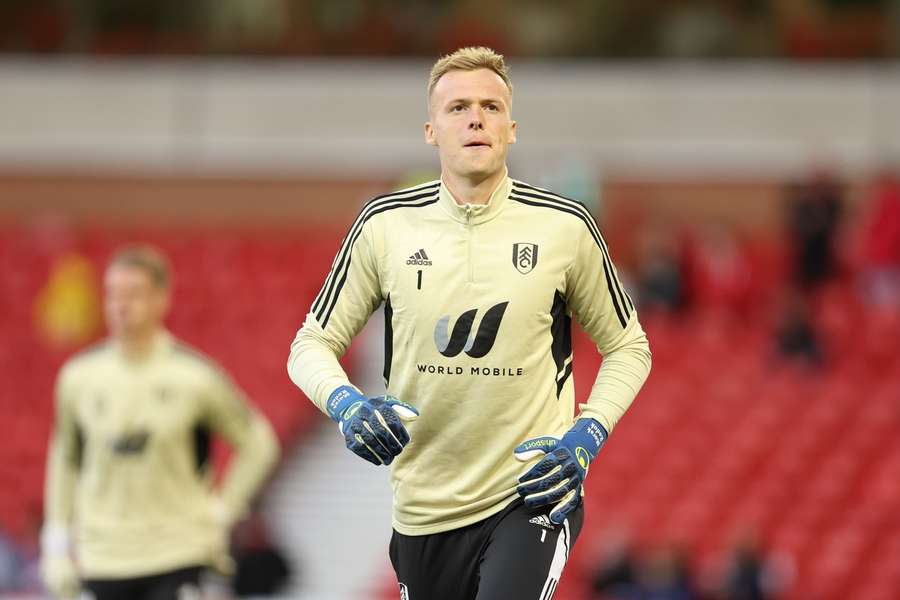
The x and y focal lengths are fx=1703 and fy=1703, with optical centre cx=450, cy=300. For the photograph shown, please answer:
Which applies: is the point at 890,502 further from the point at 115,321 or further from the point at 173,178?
the point at 173,178

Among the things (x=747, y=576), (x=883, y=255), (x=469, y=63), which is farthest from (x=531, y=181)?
(x=469, y=63)

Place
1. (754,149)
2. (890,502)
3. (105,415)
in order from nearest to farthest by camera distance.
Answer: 1. (105,415)
2. (890,502)
3. (754,149)

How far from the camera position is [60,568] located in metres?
7.15

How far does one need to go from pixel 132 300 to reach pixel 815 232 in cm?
1346

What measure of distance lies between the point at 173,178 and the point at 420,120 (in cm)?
370

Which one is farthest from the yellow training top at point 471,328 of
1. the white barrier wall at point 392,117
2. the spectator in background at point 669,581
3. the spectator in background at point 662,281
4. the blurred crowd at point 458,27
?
the blurred crowd at point 458,27

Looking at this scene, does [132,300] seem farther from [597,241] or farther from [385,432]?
[385,432]

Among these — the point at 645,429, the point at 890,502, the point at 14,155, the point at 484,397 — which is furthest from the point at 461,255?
the point at 14,155

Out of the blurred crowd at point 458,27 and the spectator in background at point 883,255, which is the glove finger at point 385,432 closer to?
the spectator in background at point 883,255

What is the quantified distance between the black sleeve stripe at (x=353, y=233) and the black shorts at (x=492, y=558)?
713mm

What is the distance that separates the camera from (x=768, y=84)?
23.8 m

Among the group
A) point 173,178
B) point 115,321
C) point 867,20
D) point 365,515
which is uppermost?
point 867,20

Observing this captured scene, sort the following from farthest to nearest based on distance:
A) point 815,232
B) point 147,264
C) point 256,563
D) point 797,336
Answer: point 815,232 < point 797,336 < point 256,563 < point 147,264

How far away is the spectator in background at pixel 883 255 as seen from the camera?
63.0ft
